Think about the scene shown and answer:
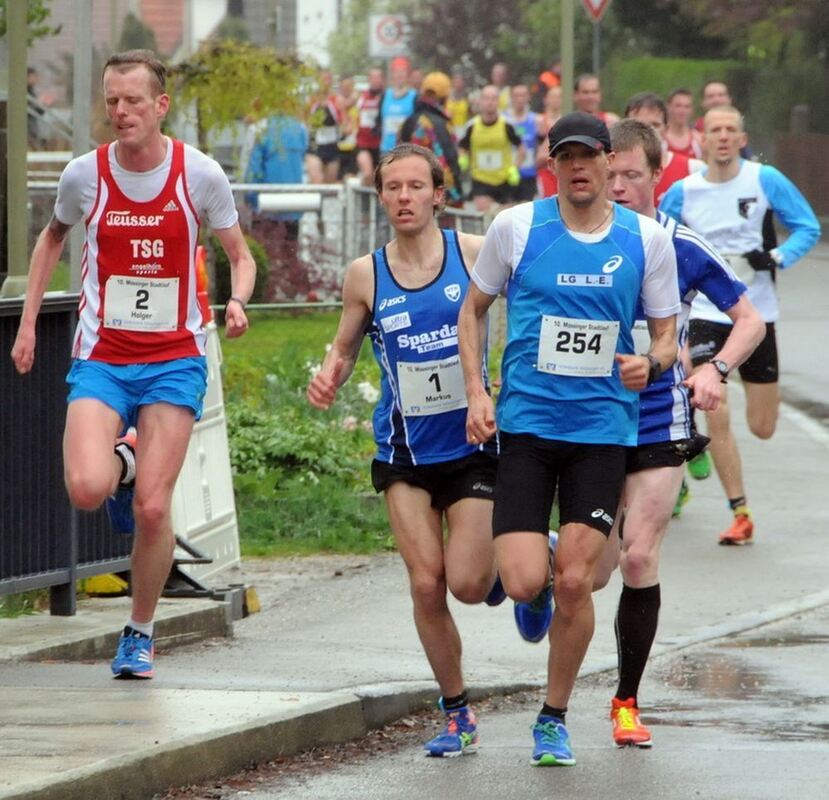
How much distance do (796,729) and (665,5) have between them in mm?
41113

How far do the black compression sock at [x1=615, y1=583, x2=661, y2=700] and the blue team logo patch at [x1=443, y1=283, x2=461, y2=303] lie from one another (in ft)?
3.48

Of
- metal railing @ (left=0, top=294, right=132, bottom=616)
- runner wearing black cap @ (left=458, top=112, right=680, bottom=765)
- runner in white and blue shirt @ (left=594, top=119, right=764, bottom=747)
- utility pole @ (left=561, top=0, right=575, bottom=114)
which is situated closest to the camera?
runner wearing black cap @ (left=458, top=112, right=680, bottom=765)

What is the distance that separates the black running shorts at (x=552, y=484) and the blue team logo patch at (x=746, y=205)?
497cm

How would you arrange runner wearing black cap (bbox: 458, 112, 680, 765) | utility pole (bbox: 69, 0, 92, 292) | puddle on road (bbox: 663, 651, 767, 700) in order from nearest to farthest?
runner wearing black cap (bbox: 458, 112, 680, 765)
puddle on road (bbox: 663, 651, 767, 700)
utility pole (bbox: 69, 0, 92, 292)

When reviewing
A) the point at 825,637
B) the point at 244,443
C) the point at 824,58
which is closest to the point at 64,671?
the point at 825,637

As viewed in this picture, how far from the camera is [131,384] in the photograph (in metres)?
7.86

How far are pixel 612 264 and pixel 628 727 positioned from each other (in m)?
1.43

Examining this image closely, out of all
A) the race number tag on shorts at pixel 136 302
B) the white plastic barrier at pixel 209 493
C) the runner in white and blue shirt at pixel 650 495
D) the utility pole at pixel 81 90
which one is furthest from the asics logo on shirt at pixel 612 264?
the utility pole at pixel 81 90

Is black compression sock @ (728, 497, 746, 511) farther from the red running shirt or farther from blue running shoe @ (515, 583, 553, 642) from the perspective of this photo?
the red running shirt

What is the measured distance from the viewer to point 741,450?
47.9 feet

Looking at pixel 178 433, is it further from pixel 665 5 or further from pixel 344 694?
pixel 665 5

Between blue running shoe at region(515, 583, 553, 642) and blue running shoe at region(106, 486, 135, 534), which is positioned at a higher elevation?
blue running shoe at region(106, 486, 135, 534)

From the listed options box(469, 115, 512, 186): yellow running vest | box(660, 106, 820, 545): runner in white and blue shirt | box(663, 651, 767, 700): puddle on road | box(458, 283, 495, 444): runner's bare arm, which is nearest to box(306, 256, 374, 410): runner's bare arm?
box(458, 283, 495, 444): runner's bare arm

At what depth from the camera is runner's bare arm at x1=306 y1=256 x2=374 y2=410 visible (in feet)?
24.0
